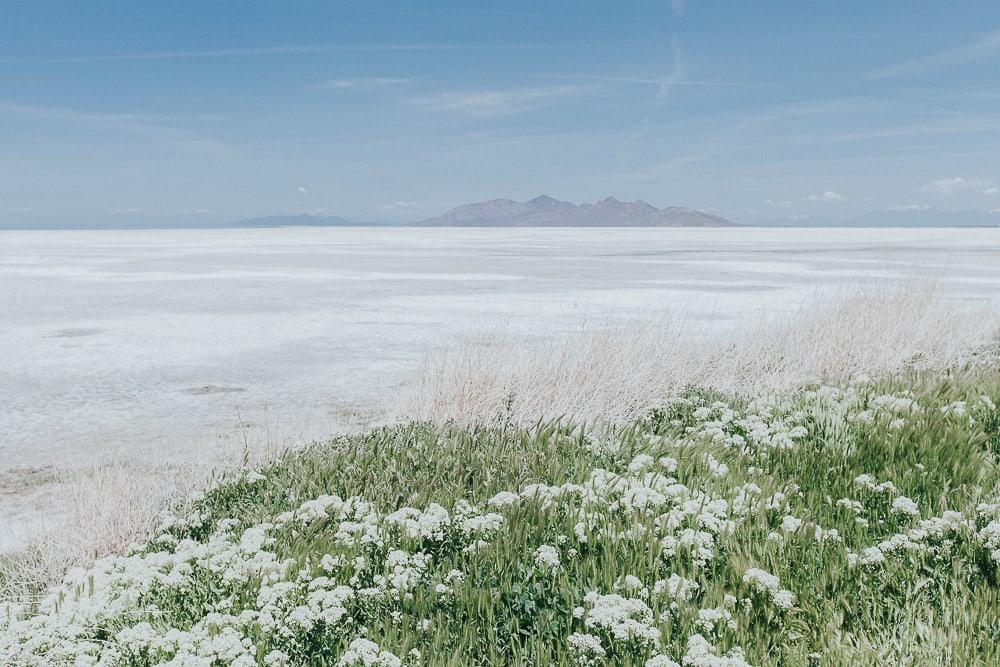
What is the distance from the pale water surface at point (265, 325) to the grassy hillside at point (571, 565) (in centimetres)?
222

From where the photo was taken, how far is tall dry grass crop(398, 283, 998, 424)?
7.68 m

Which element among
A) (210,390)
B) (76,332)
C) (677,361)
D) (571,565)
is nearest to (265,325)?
(76,332)

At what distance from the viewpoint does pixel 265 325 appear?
1485 cm

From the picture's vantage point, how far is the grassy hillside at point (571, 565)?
349 cm

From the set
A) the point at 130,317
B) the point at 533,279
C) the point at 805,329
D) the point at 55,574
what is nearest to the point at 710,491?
the point at 55,574

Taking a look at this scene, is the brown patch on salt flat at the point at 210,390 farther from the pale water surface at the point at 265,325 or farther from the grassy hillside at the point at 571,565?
the grassy hillside at the point at 571,565

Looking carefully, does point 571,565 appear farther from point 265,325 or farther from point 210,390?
point 265,325

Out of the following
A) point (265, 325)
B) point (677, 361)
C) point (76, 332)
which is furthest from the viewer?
point (265, 325)

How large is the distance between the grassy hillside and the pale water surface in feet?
7.28

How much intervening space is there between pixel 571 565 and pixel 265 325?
11576 millimetres

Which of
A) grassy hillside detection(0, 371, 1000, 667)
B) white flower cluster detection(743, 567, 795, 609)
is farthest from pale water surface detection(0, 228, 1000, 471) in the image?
white flower cluster detection(743, 567, 795, 609)

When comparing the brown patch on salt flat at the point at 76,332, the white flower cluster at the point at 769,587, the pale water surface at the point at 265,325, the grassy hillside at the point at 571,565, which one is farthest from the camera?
the brown patch on salt flat at the point at 76,332

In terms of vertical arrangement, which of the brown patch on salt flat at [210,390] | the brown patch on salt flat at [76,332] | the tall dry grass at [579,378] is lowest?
the brown patch on salt flat at [76,332]

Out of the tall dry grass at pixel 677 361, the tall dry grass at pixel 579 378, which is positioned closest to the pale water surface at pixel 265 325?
Result: the tall dry grass at pixel 579 378
